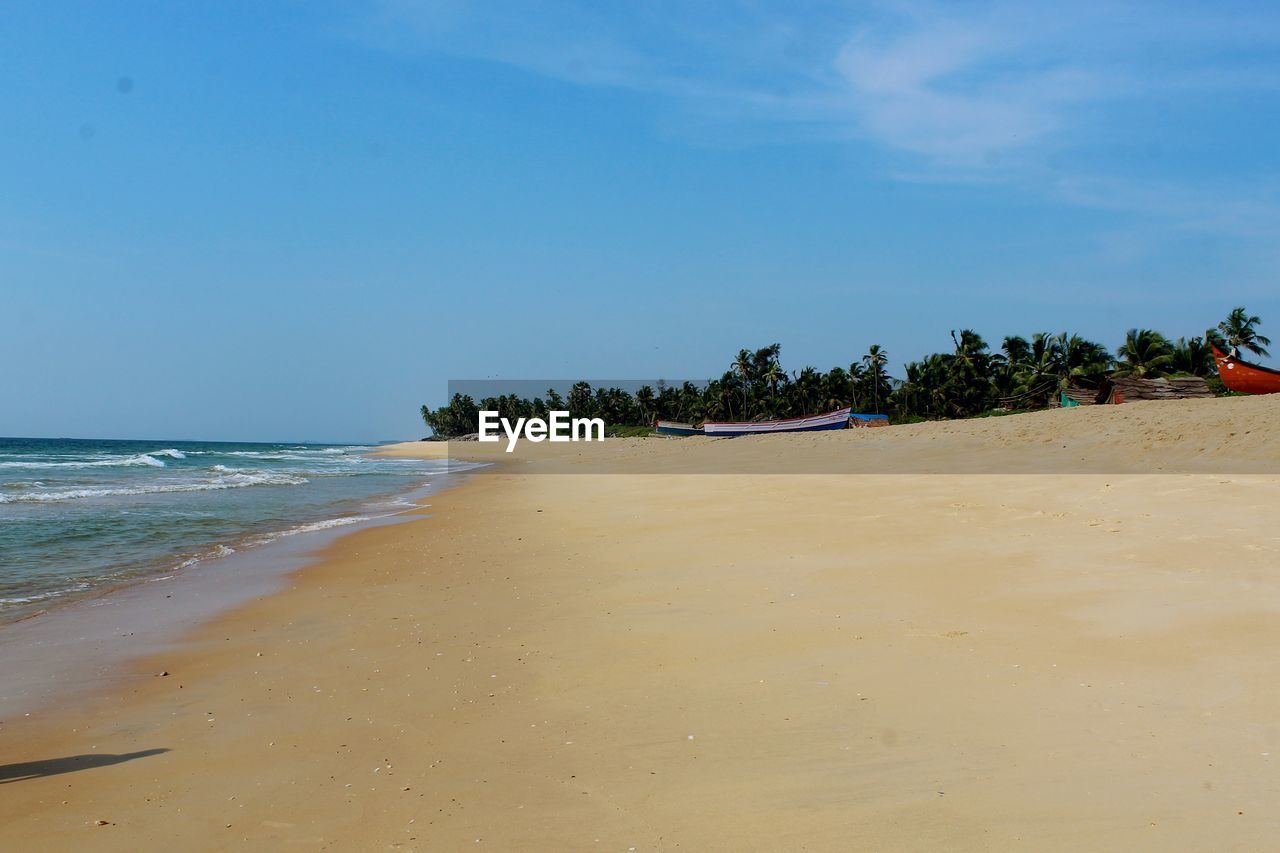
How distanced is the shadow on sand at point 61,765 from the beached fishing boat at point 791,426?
5750cm

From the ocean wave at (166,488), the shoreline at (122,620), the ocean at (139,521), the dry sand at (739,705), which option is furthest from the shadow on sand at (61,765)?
the ocean wave at (166,488)

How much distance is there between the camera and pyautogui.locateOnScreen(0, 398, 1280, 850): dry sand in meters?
4.27

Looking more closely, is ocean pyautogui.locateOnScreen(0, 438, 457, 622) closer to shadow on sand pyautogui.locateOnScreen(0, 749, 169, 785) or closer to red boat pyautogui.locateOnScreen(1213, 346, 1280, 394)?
Result: shadow on sand pyautogui.locateOnScreen(0, 749, 169, 785)

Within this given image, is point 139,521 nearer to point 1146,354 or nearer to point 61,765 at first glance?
point 61,765

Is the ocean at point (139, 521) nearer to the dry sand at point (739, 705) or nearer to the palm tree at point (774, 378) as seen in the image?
the dry sand at point (739, 705)

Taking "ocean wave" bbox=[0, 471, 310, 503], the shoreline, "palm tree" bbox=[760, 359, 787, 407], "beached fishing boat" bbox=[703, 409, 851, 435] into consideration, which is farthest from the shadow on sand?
"palm tree" bbox=[760, 359, 787, 407]

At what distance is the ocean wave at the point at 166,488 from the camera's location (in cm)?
2733

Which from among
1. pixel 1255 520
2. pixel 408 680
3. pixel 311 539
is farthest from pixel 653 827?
pixel 311 539

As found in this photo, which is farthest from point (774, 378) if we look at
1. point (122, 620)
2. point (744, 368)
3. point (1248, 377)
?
point (122, 620)

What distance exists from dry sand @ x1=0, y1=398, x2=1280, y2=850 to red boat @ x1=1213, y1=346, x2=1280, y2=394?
2293 cm

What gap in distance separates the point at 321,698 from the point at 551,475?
31.8 m

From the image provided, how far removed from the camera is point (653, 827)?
4223mm

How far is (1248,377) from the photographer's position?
102 feet

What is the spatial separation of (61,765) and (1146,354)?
2645 inches
